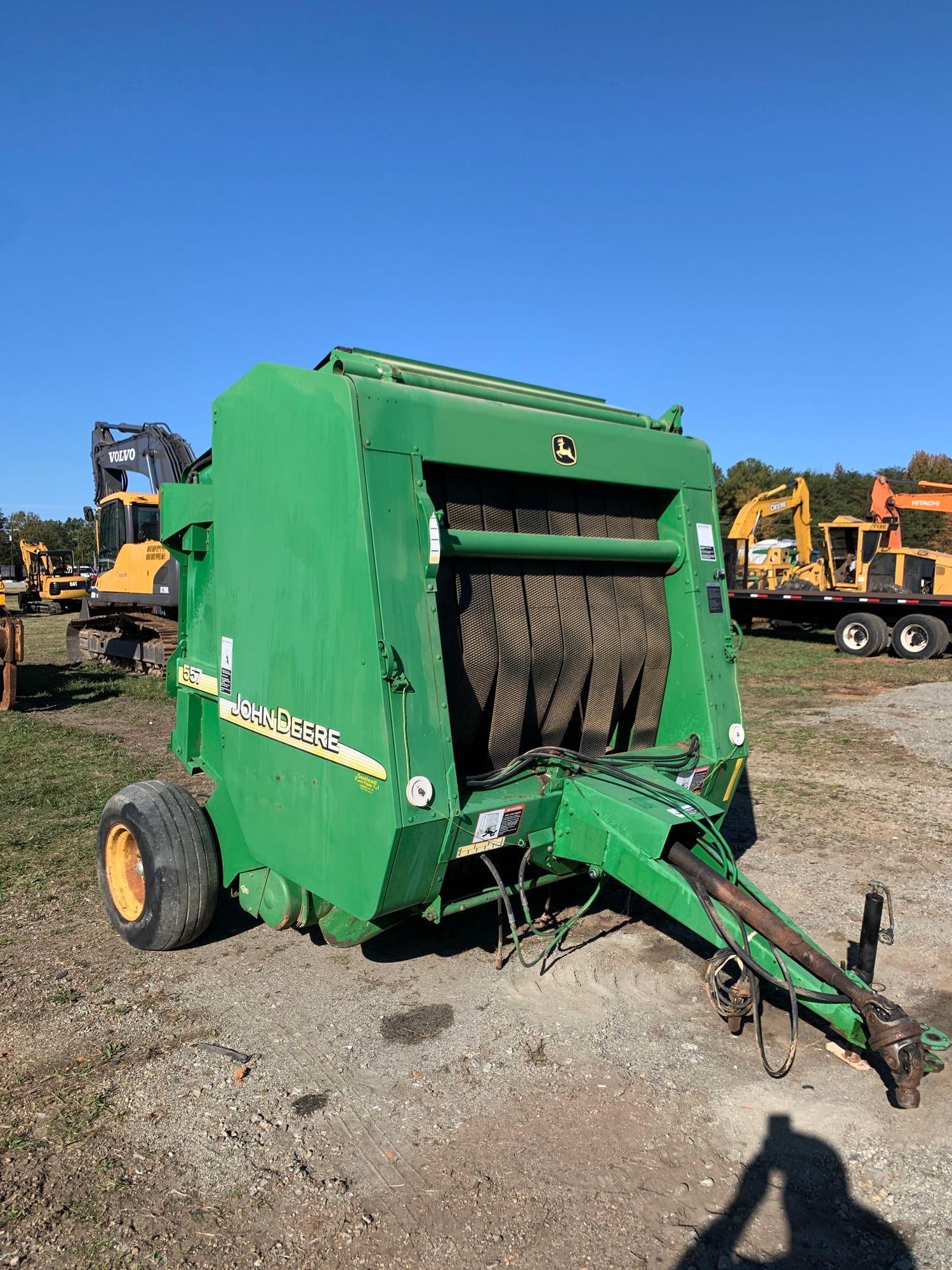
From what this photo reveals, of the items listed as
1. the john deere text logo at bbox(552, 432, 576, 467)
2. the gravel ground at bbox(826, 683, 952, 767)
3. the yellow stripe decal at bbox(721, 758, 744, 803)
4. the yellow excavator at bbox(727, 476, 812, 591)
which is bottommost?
the gravel ground at bbox(826, 683, 952, 767)

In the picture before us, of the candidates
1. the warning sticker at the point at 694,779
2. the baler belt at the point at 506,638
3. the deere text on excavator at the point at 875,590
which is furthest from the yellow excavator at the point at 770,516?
the baler belt at the point at 506,638

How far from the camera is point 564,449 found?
3957 millimetres

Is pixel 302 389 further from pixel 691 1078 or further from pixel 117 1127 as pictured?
pixel 691 1078

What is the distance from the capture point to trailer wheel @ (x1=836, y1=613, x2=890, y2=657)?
731 inches

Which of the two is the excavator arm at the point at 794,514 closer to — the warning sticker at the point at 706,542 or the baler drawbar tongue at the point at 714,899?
the warning sticker at the point at 706,542

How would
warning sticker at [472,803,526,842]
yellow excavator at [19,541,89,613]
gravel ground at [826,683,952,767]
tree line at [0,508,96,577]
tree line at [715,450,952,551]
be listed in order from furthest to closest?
tree line at [0,508,96,577] < tree line at [715,450,952,551] < yellow excavator at [19,541,89,613] < gravel ground at [826,683,952,767] < warning sticker at [472,803,526,842]

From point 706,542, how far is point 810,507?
155 feet

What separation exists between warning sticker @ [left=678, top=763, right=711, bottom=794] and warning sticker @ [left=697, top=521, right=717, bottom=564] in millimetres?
1088

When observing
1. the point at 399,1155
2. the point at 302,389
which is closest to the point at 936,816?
the point at 399,1155

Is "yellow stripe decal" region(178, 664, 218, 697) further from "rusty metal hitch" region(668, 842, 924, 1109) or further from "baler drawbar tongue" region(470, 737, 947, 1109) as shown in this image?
"rusty metal hitch" region(668, 842, 924, 1109)

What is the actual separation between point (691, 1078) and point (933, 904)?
8.47 feet

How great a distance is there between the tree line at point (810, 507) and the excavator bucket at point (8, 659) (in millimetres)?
33295

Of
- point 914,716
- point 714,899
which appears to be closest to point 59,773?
point 714,899

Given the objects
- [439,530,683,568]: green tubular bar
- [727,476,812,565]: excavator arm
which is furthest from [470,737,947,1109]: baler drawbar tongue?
[727,476,812,565]: excavator arm
